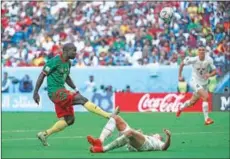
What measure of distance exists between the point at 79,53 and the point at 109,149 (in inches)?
933

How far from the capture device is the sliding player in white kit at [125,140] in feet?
43.7

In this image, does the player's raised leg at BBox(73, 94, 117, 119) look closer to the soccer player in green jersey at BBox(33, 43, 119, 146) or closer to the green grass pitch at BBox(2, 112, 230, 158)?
the soccer player in green jersey at BBox(33, 43, 119, 146)

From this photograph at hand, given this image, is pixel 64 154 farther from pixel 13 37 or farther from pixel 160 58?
pixel 13 37

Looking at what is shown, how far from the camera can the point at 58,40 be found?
38406mm

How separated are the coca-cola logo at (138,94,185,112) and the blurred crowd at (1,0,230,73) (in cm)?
227

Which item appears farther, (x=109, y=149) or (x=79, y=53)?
(x=79, y=53)

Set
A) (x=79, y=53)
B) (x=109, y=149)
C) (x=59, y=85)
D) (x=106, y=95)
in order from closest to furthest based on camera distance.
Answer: (x=109, y=149) < (x=59, y=85) < (x=106, y=95) < (x=79, y=53)

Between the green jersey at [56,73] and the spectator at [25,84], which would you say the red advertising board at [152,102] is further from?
the green jersey at [56,73]

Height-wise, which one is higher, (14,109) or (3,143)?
(3,143)

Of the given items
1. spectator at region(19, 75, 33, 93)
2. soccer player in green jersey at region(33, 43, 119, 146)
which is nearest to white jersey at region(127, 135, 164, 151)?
soccer player in green jersey at region(33, 43, 119, 146)

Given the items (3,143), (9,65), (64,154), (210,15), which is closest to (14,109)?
(9,65)

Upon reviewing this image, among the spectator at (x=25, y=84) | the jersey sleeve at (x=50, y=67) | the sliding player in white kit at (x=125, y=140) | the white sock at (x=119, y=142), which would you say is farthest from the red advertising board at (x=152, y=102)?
the white sock at (x=119, y=142)

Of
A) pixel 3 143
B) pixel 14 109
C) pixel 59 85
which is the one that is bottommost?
pixel 14 109

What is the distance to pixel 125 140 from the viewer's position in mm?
13375
